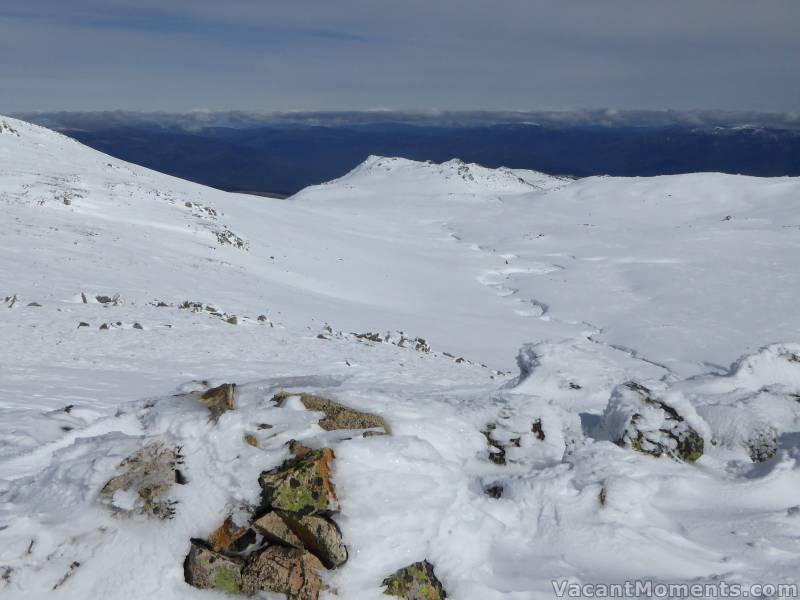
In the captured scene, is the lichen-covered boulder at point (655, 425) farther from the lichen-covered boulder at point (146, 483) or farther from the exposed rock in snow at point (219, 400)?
the lichen-covered boulder at point (146, 483)

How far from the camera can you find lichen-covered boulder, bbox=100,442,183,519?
21.9ft

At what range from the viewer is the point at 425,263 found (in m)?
52.8

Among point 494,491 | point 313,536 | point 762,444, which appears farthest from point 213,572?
point 762,444

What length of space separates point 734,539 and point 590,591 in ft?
6.87

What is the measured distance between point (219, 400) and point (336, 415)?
1.56 m

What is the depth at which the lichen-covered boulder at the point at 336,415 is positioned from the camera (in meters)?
8.03

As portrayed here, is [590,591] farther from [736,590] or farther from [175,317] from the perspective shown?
[175,317]

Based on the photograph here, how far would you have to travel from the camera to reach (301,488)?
6.58 metres

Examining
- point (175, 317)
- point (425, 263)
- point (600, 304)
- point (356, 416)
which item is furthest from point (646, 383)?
point (425, 263)

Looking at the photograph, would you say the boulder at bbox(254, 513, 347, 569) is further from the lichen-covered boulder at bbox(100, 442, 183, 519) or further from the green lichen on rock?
the green lichen on rock

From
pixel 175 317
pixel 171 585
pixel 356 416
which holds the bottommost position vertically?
pixel 175 317

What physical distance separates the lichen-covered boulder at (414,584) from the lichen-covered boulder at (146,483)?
8.18ft

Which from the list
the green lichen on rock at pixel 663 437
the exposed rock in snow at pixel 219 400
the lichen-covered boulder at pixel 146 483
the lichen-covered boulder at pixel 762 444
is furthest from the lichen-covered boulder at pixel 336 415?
the lichen-covered boulder at pixel 762 444

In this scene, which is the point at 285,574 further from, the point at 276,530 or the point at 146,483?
the point at 146,483
